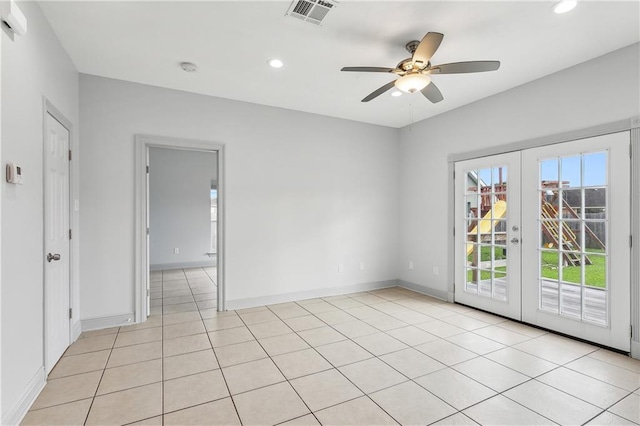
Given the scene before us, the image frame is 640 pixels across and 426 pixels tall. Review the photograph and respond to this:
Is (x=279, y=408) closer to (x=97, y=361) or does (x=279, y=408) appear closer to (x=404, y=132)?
(x=97, y=361)

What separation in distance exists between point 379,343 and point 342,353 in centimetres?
45

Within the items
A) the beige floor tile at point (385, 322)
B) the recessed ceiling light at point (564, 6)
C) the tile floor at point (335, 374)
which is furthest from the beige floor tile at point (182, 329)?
the recessed ceiling light at point (564, 6)

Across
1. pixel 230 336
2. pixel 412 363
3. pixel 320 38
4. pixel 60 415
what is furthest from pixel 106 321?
pixel 320 38

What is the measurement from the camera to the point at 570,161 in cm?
326

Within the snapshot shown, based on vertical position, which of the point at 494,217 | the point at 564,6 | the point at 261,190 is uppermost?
the point at 564,6

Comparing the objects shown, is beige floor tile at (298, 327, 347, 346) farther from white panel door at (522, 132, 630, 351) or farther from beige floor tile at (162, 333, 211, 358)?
white panel door at (522, 132, 630, 351)

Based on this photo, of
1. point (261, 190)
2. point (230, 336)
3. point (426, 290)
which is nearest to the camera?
point (230, 336)

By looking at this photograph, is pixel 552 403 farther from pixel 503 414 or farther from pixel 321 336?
pixel 321 336

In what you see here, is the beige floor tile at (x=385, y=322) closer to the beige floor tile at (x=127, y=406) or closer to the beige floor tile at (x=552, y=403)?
the beige floor tile at (x=552, y=403)

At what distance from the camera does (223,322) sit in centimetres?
372

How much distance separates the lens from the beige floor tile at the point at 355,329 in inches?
133

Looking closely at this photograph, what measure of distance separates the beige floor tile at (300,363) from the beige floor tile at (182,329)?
1169mm

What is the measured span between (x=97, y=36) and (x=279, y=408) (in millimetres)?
3339

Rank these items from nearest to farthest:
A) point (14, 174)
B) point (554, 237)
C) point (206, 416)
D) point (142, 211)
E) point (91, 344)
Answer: point (14, 174), point (206, 416), point (91, 344), point (554, 237), point (142, 211)
